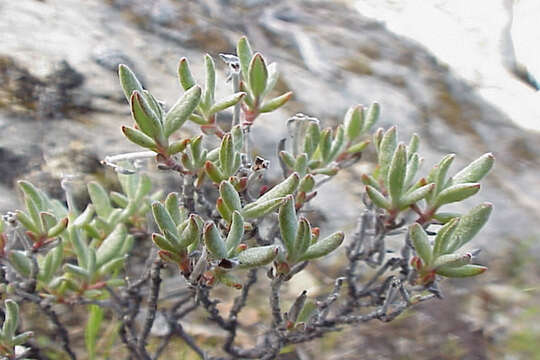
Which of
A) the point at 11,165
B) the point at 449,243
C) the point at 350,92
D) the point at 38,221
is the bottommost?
the point at 350,92

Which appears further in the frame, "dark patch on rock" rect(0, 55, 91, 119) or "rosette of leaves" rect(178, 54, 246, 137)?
"dark patch on rock" rect(0, 55, 91, 119)

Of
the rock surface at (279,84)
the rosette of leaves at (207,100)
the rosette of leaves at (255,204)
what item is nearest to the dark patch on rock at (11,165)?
the rock surface at (279,84)

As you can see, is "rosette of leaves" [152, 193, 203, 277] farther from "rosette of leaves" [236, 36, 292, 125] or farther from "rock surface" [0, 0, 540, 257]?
"rock surface" [0, 0, 540, 257]

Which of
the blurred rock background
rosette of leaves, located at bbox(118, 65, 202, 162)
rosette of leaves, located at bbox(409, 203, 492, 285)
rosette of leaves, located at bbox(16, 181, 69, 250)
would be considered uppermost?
rosette of leaves, located at bbox(118, 65, 202, 162)

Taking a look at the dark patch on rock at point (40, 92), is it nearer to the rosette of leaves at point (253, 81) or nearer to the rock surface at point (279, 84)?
the rock surface at point (279, 84)

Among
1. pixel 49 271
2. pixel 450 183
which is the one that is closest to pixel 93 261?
pixel 49 271

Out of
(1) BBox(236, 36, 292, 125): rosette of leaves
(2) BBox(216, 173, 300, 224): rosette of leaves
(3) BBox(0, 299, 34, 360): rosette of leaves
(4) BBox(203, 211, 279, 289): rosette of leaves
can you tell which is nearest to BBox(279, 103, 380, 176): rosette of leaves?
(1) BBox(236, 36, 292, 125): rosette of leaves

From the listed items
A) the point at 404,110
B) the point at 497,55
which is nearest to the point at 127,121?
the point at 404,110

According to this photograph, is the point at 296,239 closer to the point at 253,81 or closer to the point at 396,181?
the point at 396,181
